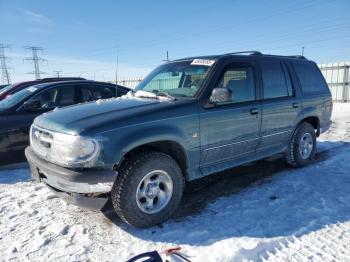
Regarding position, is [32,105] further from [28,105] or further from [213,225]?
[213,225]

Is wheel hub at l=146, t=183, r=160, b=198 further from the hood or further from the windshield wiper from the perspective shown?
the windshield wiper

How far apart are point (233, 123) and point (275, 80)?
135 centimetres

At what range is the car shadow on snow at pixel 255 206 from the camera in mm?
3396

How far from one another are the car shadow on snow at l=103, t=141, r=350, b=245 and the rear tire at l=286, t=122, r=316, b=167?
173 mm

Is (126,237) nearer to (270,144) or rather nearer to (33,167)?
(33,167)

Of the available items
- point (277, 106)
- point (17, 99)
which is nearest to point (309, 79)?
point (277, 106)

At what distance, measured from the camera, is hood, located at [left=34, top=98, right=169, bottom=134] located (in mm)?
3236

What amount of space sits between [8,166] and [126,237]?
375 centimetres

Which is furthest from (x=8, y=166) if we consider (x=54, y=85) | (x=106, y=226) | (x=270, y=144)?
(x=270, y=144)

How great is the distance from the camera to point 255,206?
13.2 feet

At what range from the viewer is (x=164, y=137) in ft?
11.5

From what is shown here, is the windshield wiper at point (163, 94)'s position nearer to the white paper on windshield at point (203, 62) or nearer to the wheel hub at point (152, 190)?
the white paper on windshield at point (203, 62)

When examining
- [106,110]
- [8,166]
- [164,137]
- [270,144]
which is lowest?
[8,166]

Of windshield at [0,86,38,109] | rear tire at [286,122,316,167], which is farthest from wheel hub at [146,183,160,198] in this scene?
windshield at [0,86,38,109]
